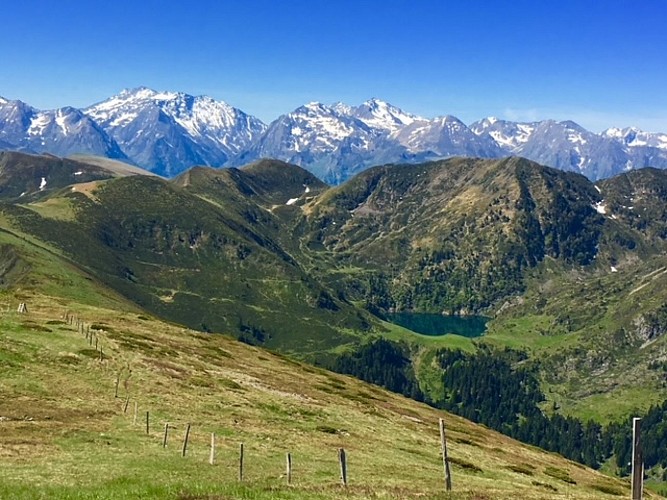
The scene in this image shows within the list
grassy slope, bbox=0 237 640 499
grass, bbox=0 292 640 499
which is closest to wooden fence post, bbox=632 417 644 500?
grass, bbox=0 292 640 499

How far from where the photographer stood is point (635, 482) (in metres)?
23.5

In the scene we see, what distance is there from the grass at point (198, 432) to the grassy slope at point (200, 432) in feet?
0.73

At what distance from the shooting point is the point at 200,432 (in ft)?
193

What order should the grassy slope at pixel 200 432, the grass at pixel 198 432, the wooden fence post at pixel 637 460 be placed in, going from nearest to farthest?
the wooden fence post at pixel 637 460 → the grass at pixel 198 432 → the grassy slope at pixel 200 432

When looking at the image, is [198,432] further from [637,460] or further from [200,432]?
[637,460]

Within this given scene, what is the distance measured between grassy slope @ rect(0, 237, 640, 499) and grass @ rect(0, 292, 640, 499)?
0.73 feet

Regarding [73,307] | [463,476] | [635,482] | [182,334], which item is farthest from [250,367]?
[635,482]

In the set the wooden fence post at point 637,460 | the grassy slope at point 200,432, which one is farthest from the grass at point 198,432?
the wooden fence post at point 637,460

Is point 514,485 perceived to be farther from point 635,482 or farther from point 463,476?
point 635,482

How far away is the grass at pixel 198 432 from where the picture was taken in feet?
121

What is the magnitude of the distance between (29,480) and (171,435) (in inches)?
863

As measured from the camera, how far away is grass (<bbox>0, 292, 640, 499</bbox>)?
3675 cm

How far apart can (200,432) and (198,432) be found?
206mm

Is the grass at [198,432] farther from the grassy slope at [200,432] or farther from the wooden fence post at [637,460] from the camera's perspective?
the wooden fence post at [637,460]
